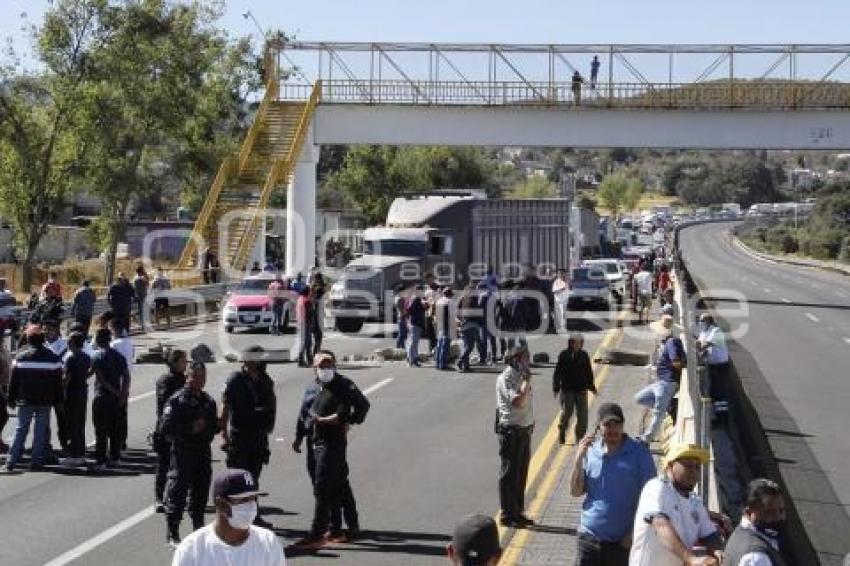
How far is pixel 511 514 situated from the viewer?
1257cm

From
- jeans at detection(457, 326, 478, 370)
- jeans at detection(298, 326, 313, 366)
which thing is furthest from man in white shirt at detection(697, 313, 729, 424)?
jeans at detection(298, 326, 313, 366)

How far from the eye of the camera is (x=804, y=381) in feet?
83.7

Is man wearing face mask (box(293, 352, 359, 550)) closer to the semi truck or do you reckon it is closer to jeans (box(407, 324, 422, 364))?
jeans (box(407, 324, 422, 364))

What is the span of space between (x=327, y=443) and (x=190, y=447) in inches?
45.8

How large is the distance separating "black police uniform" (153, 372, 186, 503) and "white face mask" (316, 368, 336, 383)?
1.41m

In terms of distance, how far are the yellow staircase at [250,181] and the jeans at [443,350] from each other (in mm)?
18944

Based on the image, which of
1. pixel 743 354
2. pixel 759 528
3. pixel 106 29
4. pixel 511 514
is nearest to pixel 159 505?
pixel 511 514

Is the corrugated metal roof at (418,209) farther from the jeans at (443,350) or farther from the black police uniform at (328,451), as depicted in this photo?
the black police uniform at (328,451)

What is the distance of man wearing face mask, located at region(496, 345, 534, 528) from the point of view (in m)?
12.5

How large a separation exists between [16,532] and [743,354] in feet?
66.5

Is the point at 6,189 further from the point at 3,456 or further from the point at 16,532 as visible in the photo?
the point at 16,532

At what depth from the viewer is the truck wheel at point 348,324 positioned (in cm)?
3453

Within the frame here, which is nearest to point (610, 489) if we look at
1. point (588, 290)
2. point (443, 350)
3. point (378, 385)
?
point (378, 385)

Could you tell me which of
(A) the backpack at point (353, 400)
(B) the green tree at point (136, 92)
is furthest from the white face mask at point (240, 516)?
(B) the green tree at point (136, 92)
